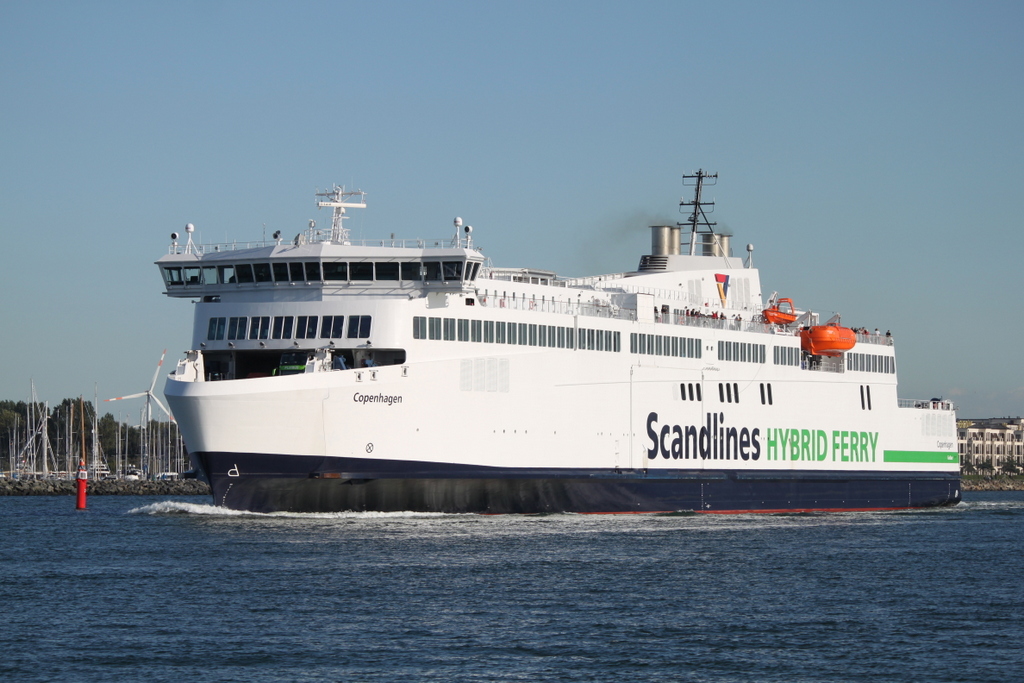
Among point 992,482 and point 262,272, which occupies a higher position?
point 262,272

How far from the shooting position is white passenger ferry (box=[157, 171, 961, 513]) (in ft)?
115

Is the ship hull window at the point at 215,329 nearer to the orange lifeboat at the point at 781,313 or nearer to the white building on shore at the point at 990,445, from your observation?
the orange lifeboat at the point at 781,313

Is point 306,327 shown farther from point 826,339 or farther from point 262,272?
point 826,339

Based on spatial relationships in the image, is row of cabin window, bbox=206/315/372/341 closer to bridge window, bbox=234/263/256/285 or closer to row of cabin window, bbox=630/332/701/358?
bridge window, bbox=234/263/256/285

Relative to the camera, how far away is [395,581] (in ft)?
86.4

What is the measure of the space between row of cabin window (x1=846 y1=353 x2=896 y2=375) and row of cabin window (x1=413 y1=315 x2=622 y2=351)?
12.7 m

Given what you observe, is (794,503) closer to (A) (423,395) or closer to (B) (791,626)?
(A) (423,395)

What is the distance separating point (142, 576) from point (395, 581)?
16.4 ft

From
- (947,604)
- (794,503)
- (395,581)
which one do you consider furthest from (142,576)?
(794,503)

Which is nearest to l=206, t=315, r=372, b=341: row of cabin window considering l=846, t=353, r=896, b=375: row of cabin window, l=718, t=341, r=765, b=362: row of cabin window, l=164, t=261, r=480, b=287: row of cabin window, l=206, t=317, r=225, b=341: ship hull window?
l=206, t=317, r=225, b=341: ship hull window

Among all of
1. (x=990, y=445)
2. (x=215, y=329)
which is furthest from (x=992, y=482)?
(x=215, y=329)

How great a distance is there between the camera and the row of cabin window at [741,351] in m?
46.4

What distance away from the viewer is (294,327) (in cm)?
3684

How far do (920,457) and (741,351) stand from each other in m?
11.8
